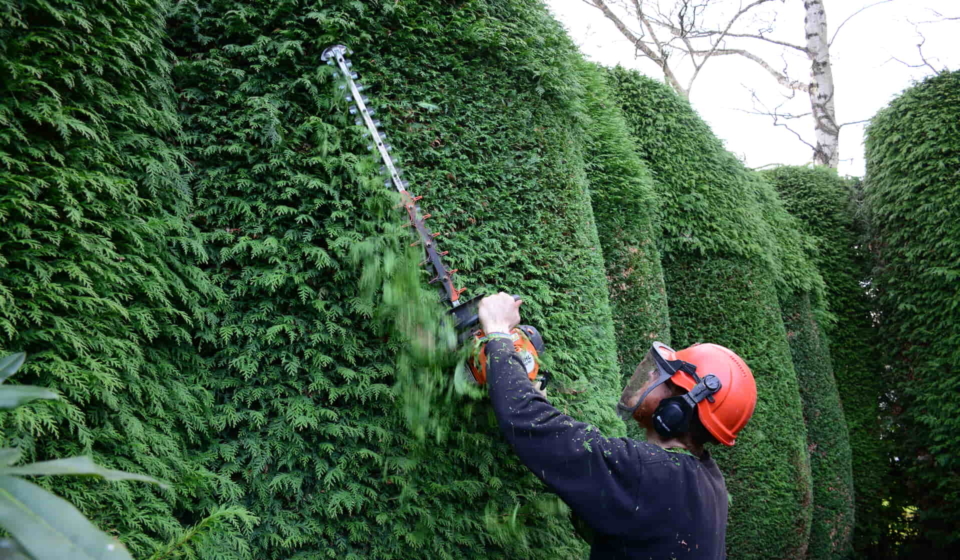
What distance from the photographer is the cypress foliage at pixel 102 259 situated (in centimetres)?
187

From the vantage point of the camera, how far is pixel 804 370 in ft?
24.3

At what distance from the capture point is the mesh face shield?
2496 mm

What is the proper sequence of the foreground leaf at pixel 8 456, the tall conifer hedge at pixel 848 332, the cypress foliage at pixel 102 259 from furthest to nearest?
1. the tall conifer hedge at pixel 848 332
2. the cypress foliage at pixel 102 259
3. the foreground leaf at pixel 8 456

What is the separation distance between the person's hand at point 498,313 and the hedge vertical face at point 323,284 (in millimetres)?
457

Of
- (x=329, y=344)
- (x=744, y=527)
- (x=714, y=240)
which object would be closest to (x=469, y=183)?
(x=329, y=344)

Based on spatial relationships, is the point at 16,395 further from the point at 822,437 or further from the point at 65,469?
the point at 822,437

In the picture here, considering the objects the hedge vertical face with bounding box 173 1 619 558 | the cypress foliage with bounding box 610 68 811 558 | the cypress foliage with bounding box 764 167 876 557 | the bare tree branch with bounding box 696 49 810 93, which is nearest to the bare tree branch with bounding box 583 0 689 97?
the bare tree branch with bounding box 696 49 810 93

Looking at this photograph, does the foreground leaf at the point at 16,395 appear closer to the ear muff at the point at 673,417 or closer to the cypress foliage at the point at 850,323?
the ear muff at the point at 673,417

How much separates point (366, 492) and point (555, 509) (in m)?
0.94

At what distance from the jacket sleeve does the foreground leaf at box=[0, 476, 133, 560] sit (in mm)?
1526

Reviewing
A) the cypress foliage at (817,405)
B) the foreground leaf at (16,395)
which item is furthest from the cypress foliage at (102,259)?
the cypress foliage at (817,405)

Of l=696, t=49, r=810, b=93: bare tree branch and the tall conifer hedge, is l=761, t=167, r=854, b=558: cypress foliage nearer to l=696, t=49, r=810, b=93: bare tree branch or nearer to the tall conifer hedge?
the tall conifer hedge

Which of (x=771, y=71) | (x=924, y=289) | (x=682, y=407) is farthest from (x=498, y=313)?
(x=771, y=71)

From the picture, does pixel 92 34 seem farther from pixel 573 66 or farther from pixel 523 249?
pixel 573 66
